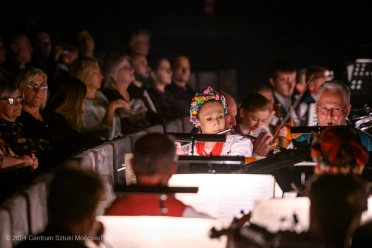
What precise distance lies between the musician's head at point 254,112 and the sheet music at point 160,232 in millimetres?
4189

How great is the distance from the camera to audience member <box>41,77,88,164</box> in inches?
255

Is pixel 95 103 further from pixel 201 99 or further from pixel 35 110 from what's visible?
pixel 201 99

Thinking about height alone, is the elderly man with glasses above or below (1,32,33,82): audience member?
below

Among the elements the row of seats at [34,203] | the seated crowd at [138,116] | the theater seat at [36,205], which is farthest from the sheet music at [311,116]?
the theater seat at [36,205]

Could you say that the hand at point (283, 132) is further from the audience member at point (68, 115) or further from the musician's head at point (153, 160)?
the musician's head at point (153, 160)

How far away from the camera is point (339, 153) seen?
3322 mm

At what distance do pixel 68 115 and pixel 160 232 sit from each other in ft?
12.5

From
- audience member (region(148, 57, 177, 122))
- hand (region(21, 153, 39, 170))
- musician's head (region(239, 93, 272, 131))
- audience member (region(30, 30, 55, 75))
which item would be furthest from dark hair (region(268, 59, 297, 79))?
hand (region(21, 153, 39, 170))

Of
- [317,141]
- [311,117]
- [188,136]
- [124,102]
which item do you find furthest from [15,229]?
[311,117]

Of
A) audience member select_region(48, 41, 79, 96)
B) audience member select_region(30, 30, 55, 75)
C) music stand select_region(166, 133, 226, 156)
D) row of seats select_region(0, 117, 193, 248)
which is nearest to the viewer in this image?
row of seats select_region(0, 117, 193, 248)

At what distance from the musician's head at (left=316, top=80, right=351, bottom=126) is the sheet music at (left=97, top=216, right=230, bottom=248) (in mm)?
2619

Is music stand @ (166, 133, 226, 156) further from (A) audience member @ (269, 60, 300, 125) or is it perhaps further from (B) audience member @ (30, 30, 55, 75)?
(A) audience member @ (269, 60, 300, 125)

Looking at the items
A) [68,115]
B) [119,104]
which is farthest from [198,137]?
[119,104]

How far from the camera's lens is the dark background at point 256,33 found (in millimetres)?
13773
